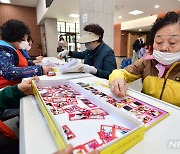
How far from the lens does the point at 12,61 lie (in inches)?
49.2

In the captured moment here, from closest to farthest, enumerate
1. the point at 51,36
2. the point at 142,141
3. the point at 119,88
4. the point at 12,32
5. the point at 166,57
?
1. the point at 142,141
2. the point at 119,88
3. the point at 166,57
4. the point at 12,32
5. the point at 51,36

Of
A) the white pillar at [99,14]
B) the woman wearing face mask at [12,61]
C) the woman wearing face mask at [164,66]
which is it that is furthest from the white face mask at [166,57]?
the white pillar at [99,14]

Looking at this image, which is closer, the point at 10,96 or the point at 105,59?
the point at 10,96

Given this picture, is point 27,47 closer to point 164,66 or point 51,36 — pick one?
point 164,66

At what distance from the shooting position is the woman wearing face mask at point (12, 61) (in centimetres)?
117

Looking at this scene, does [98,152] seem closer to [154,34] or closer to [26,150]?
[26,150]

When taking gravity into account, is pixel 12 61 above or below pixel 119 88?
above

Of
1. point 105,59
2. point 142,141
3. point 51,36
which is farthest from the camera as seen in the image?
point 51,36

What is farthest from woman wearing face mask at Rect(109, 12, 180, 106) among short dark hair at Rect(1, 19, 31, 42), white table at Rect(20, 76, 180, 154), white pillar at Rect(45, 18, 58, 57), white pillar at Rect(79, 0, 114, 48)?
white pillar at Rect(45, 18, 58, 57)

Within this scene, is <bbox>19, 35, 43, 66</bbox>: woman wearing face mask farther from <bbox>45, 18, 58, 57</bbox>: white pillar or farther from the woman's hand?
<bbox>45, 18, 58, 57</bbox>: white pillar

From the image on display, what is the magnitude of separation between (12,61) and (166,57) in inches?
48.5

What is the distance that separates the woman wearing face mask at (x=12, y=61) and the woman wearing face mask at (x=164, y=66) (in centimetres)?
80

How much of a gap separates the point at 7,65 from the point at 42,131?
0.92 metres

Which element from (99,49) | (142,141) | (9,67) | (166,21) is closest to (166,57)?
(166,21)
